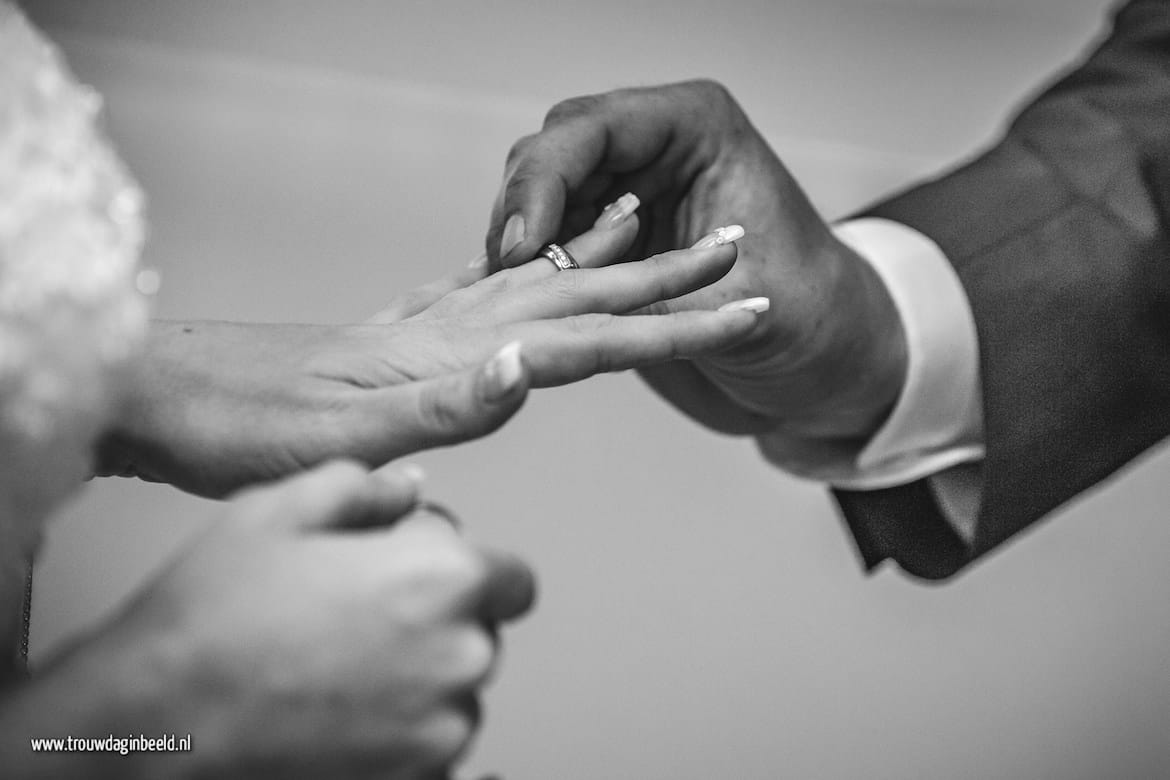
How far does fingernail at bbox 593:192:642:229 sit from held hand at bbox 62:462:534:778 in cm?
29

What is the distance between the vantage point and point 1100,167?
0.63 m

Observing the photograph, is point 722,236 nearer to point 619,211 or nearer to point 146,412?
point 619,211

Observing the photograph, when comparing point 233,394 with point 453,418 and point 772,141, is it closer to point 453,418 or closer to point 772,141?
point 453,418

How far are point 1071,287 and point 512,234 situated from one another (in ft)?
1.06

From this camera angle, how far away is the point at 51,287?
0.86ft

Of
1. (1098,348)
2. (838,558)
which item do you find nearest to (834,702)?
(838,558)

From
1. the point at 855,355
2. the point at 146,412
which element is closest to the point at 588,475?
the point at 855,355

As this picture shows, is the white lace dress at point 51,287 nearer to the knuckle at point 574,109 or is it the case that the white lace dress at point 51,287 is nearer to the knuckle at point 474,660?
the knuckle at point 474,660

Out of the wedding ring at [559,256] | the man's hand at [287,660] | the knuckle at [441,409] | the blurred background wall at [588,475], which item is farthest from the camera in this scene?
the blurred background wall at [588,475]

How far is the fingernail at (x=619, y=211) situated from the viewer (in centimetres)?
55

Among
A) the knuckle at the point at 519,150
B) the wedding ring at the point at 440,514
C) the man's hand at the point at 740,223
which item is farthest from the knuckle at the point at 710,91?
the wedding ring at the point at 440,514

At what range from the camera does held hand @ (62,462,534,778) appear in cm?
25

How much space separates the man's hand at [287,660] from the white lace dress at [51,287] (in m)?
0.04

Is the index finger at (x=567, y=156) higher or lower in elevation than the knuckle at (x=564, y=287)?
higher
